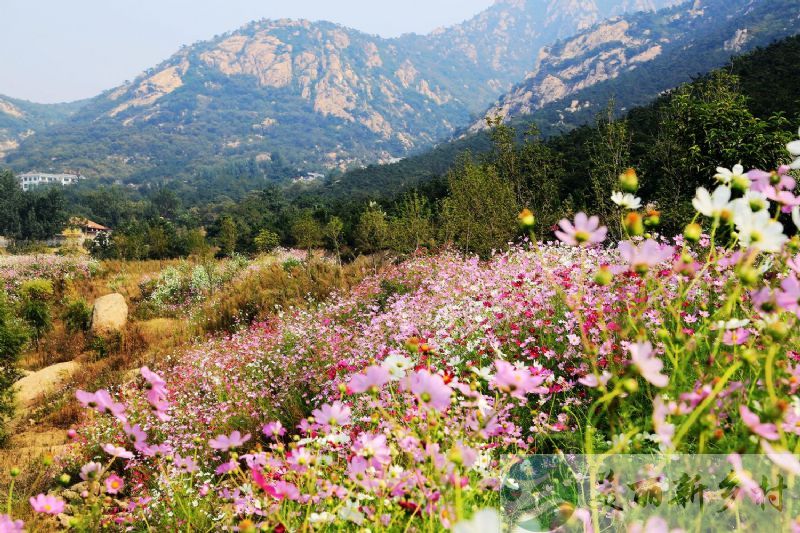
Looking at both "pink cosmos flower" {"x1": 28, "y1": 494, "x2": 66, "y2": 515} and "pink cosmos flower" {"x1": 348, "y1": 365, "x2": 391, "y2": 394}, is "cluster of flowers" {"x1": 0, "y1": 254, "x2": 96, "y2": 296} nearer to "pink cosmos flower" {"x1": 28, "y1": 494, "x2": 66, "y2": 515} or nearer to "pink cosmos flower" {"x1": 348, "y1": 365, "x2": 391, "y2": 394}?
"pink cosmos flower" {"x1": 28, "y1": 494, "x2": 66, "y2": 515}

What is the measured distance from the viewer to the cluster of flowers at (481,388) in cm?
102

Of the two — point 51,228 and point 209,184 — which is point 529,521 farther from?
point 209,184

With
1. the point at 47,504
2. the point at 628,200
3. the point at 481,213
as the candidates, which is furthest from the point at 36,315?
the point at 628,200

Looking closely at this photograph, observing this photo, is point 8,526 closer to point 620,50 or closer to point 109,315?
point 109,315

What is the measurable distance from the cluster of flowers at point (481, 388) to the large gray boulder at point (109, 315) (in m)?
3.87

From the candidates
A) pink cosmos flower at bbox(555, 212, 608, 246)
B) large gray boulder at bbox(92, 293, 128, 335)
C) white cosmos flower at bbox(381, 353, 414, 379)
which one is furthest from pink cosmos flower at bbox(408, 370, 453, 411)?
large gray boulder at bbox(92, 293, 128, 335)

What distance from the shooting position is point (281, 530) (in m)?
1.31

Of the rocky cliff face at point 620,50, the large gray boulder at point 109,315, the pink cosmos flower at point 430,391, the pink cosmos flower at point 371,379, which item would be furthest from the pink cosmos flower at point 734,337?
the rocky cliff face at point 620,50

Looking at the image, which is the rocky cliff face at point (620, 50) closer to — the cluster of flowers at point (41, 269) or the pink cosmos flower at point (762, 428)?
the cluster of flowers at point (41, 269)

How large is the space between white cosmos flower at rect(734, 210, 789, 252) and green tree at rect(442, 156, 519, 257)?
35.1 feet

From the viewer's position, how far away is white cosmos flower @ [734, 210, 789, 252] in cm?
98

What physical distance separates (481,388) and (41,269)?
68.9 feet

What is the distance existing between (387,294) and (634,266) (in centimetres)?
798

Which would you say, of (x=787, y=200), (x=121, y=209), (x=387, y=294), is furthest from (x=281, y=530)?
(x=121, y=209)
